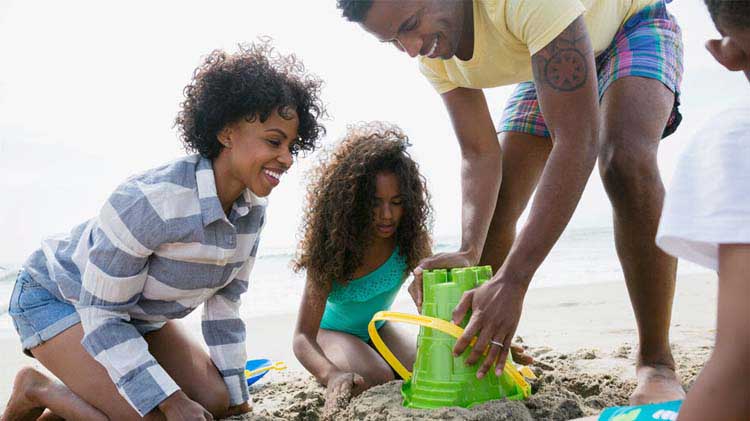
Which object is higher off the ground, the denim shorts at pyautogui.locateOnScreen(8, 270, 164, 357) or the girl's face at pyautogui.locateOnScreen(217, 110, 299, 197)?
the girl's face at pyautogui.locateOnScreen(217, 110, 299, 197)

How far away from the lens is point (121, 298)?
2.31m

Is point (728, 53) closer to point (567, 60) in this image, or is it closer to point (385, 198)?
point (567, 60)

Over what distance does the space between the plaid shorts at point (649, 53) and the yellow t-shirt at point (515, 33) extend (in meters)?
0.04

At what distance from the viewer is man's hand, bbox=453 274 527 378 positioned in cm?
169

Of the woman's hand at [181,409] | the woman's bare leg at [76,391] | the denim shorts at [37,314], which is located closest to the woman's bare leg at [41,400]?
the woman's bare leg at [76,391]

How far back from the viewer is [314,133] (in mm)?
2717

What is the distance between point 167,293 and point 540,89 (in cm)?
151

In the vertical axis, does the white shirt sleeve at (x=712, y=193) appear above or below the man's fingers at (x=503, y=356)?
above

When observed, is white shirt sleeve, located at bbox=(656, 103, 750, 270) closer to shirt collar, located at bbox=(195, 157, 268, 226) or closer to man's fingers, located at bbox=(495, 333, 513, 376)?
man's fingers, located at bbox=(495, 333, 513, 376)

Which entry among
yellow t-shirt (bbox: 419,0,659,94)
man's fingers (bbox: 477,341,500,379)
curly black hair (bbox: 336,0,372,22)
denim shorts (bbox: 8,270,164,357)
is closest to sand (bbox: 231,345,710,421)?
man's fingers (bbox: 477,341,500,379)

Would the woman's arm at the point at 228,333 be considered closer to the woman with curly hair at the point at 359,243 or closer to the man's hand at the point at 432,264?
the woman with curly hair at the point at 359,243

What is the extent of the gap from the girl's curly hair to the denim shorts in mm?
837

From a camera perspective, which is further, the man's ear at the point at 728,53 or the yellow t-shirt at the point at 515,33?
the yellow t-shirt at the point at 515,33

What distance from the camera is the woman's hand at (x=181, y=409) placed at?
217cm
